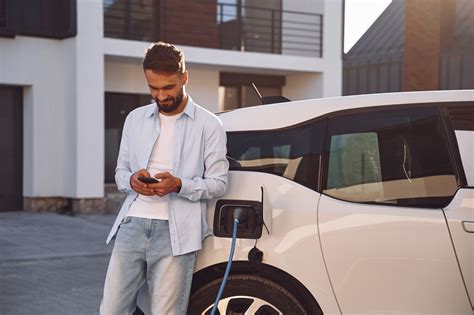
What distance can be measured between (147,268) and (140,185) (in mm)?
469

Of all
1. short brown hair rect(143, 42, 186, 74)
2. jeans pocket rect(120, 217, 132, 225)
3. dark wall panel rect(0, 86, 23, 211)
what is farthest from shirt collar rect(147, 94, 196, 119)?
dark wall panel rect(0, 86, 23, 211)

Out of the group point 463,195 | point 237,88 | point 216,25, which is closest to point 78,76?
point 216,25

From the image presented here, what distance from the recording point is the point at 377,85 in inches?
885

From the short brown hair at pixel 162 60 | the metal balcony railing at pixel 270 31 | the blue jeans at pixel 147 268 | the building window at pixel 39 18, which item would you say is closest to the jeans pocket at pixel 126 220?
the blue jeans at pixel 147 268

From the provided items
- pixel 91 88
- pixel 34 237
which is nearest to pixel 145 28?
pixel 91 88

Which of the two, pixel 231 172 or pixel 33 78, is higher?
pixel 33 78

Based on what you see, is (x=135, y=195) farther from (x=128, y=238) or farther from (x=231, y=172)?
(x=231, y=172)

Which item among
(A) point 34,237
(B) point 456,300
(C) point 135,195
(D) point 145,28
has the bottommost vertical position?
(A) point 34,237

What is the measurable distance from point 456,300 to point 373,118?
41.7 inches

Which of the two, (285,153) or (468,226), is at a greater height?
(285,153)

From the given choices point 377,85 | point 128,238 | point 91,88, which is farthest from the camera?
point 377,85

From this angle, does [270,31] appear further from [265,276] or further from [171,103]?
[171,103]

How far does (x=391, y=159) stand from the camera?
3711mm

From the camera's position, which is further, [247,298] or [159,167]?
[247,298]
